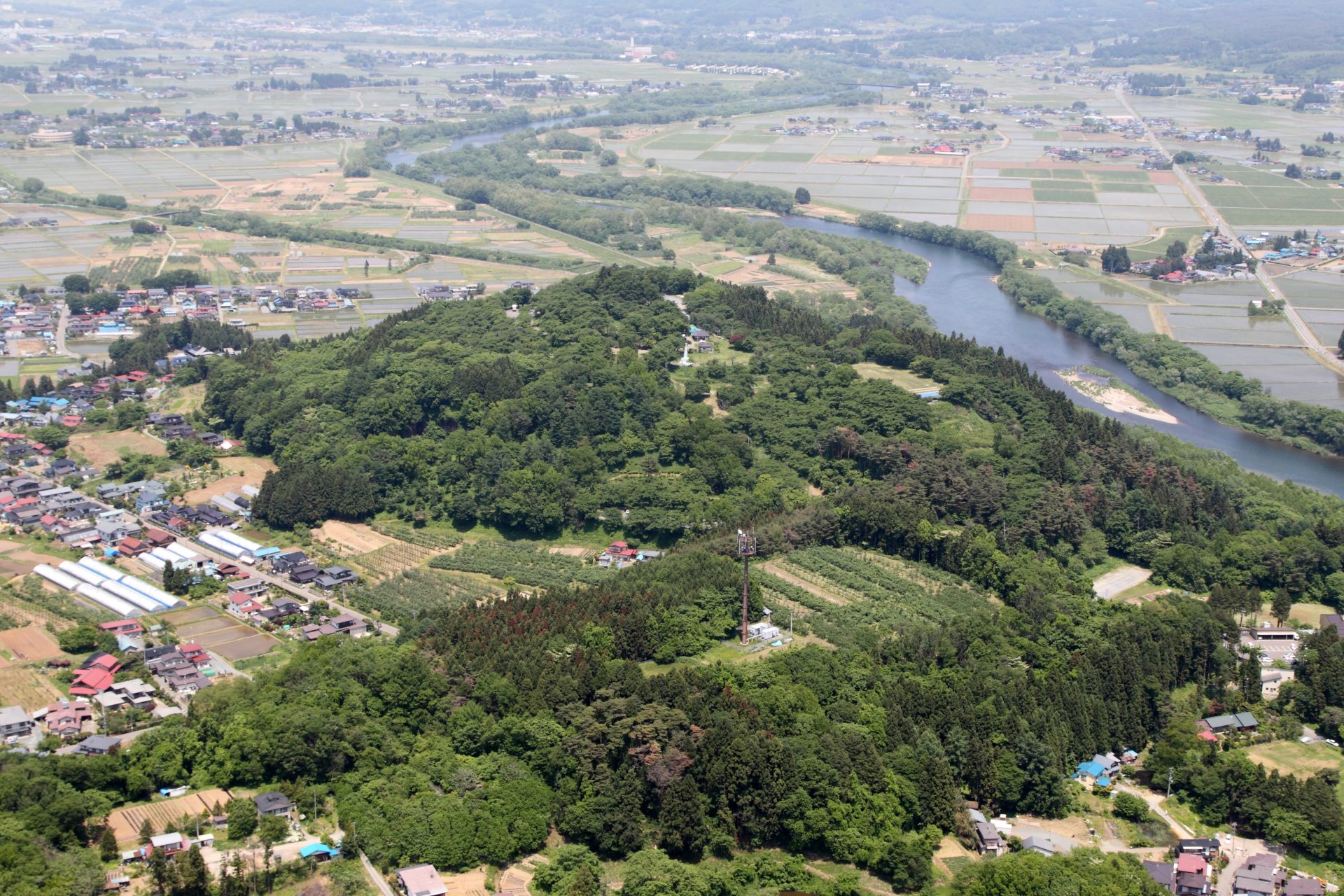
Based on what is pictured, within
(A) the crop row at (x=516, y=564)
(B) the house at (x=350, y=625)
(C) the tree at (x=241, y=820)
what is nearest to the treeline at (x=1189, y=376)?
(A) the crop row at (x=516, y=564)

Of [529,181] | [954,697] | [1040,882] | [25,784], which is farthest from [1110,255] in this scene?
[25,784]

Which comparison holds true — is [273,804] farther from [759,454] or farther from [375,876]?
[759,454]

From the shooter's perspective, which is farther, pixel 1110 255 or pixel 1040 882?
pixel 1110 255

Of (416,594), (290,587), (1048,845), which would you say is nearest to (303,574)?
(290,587)

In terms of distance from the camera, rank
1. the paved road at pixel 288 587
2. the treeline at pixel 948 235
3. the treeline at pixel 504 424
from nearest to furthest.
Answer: the paved road at pixel 288 587 < the treeline at pixel 504 424 < the treeline at pixel 948 235

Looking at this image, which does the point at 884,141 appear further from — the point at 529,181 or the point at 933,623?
the point at 933,623

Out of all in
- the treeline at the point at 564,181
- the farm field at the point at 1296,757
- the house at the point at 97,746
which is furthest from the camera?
the treeline at the point at 564,181

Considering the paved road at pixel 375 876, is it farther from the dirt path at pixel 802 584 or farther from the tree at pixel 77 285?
the tree at pixel 77 285
